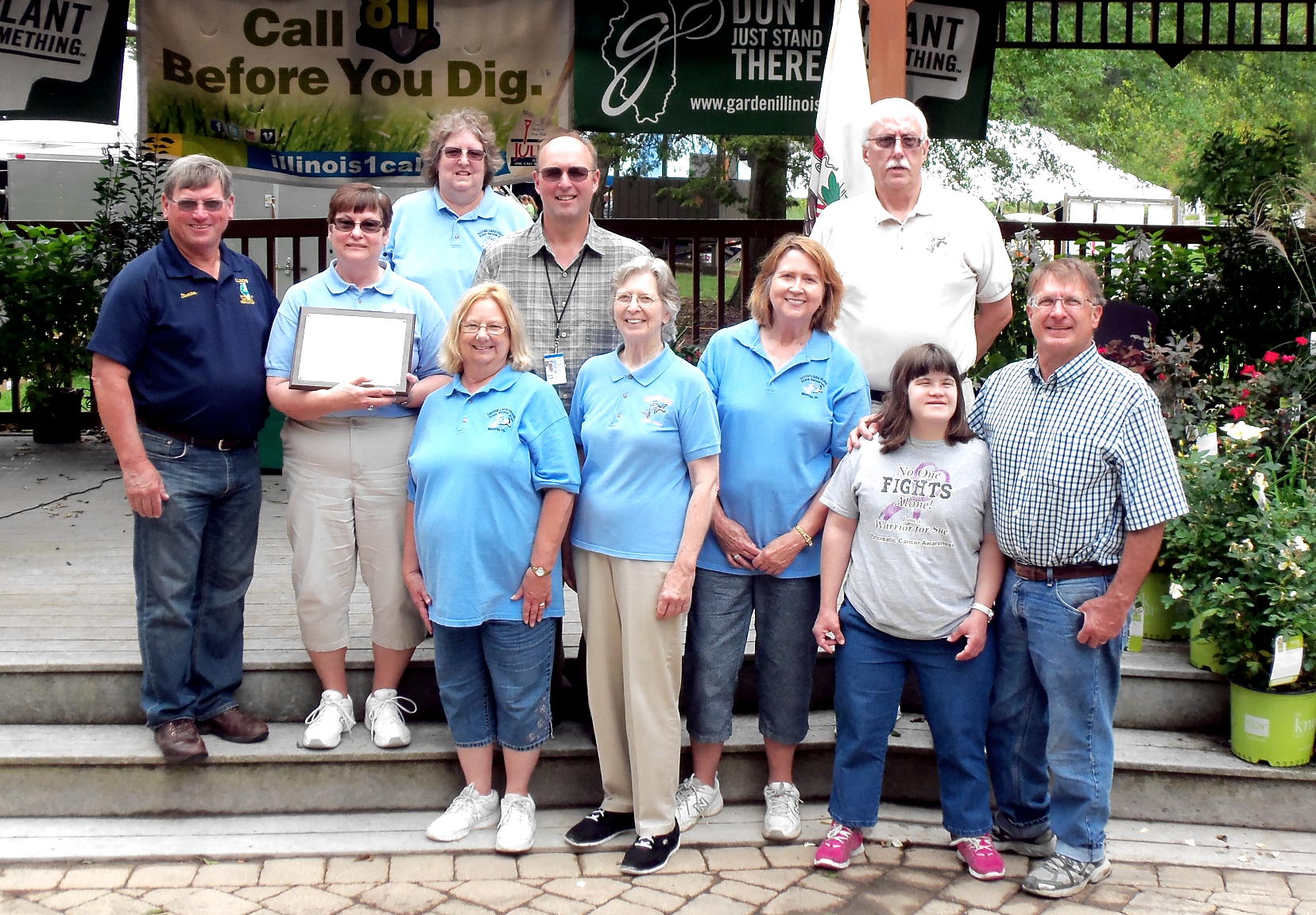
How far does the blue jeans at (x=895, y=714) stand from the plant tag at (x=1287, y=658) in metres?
0.97

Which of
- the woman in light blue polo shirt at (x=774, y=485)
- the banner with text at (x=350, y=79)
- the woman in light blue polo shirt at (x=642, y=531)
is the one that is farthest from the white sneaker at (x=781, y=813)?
the banner with text at (x=350, y=79)

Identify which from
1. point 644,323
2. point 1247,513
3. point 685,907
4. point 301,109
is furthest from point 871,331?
point 301,109

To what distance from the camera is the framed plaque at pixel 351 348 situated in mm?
3770

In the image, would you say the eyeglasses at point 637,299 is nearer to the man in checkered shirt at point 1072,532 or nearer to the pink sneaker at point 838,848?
the man in checkered shirt at point 1072,532

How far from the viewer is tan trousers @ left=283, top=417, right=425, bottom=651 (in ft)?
12.8

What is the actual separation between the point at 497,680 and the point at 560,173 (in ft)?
5.16

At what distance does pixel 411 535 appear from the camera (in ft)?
12.7

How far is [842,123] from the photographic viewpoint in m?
4.63

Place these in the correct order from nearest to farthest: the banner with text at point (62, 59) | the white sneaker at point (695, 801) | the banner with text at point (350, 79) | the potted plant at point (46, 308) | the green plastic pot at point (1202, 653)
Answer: the white sneaker at point (695, 801)
the green plastic pot at point (1202, 653)
the banner with text at point (62, 59)
the banner with text at point (350, 79)
the potted plant at point (46, 308)

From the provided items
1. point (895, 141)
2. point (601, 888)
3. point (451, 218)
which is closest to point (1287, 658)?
point (895, 141)

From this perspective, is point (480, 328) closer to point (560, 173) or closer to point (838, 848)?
point (560, 173)

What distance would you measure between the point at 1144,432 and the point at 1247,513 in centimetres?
99

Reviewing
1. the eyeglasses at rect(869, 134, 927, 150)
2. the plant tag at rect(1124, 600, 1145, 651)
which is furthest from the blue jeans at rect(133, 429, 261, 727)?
the plant tag at rect(1124, 600, 1145, 651)

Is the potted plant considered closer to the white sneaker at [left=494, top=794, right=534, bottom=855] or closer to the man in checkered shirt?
the white sneaker at [left=494, top=794, right=534, bottom=855]
